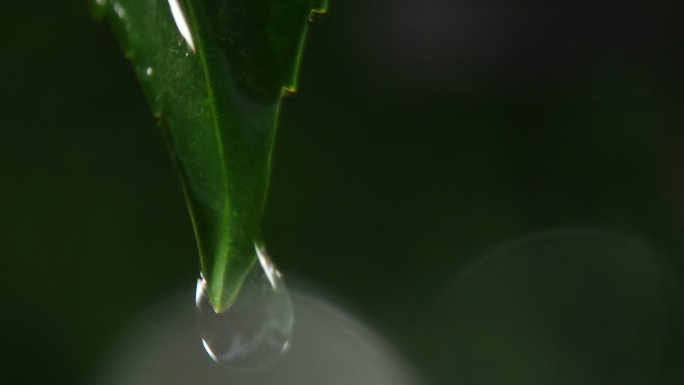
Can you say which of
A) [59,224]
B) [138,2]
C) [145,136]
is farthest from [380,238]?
[138,2]

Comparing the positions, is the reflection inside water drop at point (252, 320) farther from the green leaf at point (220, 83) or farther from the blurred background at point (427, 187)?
the blurred background at point (427, 187)

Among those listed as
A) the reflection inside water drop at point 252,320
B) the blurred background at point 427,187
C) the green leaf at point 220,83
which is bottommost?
the blurred background at point 427,187

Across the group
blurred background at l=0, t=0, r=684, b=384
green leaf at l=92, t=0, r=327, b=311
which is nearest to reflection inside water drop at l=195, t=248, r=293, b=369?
green leaf at l=92, t=0, r=327, b=311

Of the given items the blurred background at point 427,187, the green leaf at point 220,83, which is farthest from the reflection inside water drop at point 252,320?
the blurred background at point 427,187

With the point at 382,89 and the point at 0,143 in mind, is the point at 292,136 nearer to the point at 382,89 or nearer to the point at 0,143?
the point at 382,89

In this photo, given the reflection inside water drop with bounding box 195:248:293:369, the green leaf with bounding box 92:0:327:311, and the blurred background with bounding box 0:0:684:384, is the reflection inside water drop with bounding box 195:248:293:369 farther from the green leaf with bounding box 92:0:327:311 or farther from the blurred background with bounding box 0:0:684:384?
the blurred background with bounding box 0:0:684:384

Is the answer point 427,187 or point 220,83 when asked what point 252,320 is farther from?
point 427,187

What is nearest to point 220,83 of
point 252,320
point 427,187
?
point 252,320
